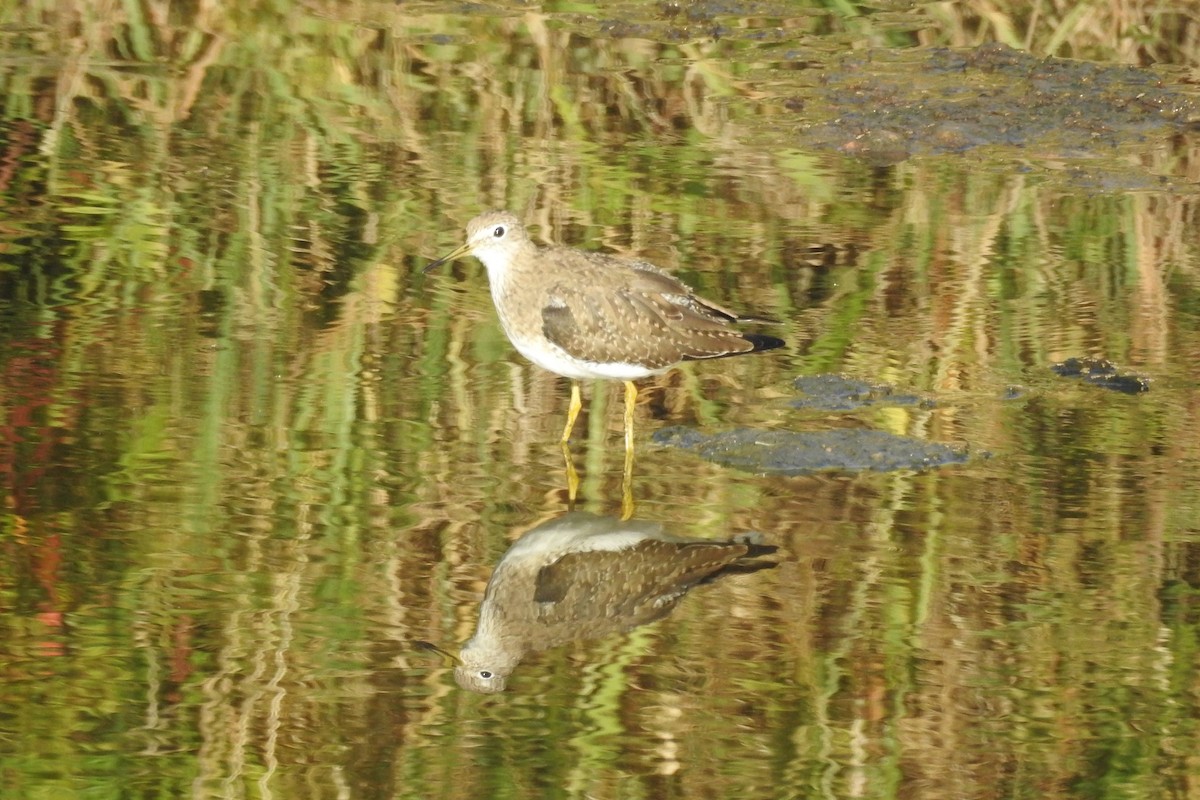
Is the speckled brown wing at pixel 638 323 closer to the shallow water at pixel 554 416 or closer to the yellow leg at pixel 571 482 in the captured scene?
the shallow water at pixel 554 416

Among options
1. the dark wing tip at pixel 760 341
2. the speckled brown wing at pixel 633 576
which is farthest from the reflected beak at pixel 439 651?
the dark wing tip at pixel 760 341

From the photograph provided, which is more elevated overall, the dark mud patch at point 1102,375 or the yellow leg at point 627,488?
the dark mud patch at point 1102,375

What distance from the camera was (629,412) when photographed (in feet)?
24.2

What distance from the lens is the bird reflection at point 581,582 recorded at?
5.70 m

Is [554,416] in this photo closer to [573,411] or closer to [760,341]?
[573,411]

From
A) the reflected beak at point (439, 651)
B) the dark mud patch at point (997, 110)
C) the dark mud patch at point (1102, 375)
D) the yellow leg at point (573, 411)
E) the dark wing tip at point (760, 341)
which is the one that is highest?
the dark mud patch at point (997, 110)

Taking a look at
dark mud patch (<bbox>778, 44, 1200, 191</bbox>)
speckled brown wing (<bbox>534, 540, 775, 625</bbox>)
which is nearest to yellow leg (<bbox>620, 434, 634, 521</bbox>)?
speckled brown wing (<bbox>534, 540, 775, 625</bbox>)

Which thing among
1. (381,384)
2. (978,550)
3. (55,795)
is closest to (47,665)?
(55,795)

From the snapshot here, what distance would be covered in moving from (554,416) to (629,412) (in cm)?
45

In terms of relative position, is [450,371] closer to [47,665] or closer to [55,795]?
[47,665]

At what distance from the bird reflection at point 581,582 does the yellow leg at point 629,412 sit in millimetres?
642

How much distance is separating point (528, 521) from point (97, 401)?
187cm

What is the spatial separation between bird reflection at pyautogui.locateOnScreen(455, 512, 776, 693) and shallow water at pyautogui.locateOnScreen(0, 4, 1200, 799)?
0.08 metres

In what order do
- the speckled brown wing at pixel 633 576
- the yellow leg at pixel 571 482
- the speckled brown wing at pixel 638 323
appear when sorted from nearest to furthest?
1. the speckled brown wing at pixel 633 576
2. the yellow leg at pixel 571 482
3. the speckled brown wing at pixel 638 323
